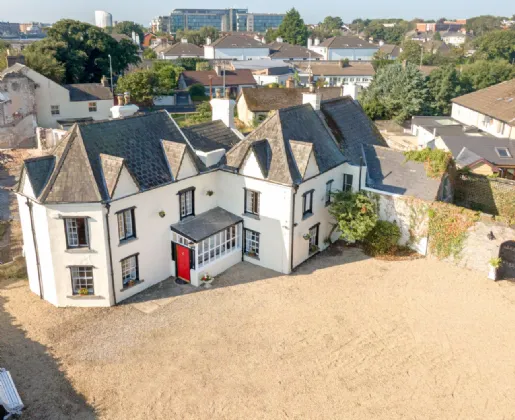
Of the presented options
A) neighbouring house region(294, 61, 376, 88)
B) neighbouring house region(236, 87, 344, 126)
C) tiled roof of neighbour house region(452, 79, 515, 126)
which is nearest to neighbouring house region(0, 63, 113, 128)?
neighbouring house region(236, 87, 344, 126)

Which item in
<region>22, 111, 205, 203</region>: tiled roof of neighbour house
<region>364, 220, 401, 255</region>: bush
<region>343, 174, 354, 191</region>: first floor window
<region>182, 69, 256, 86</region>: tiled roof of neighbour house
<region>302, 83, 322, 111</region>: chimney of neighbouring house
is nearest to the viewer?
<region>22, 111, 205, 203</region>: tiled roof of neighbour house

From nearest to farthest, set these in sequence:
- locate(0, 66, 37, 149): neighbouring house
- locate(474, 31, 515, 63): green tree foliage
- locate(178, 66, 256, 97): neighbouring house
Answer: locate(0, 66, 37, 149): neighbouring house < locate(178, 66, 256, 97): neighbouring house < locate(474, 31, 515, 63): green tree foliage

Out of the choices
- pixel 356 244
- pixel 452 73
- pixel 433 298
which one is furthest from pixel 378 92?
pixel 433 298

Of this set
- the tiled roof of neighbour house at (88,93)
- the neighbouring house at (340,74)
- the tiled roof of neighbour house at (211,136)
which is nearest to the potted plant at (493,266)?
the tiled roof of neighbour house at (211,136)

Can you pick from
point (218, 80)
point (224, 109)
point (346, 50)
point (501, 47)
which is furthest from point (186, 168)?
point (346, 50)

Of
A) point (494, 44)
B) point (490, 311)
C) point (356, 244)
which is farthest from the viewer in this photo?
point (494, 44)

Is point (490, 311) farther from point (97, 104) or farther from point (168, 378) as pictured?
point (97, 104)

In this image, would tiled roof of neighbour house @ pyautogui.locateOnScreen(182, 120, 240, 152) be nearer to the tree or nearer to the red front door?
the red front door
